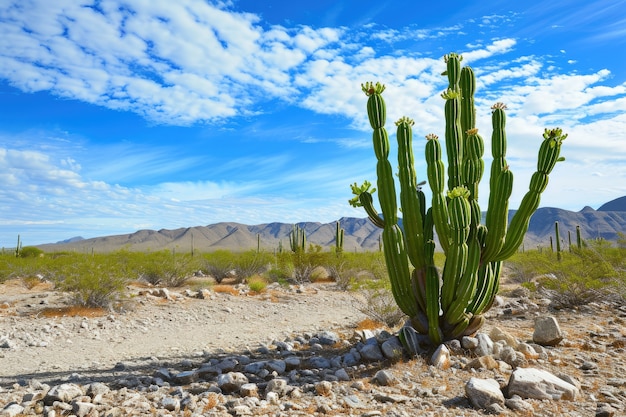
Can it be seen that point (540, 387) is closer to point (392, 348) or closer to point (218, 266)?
point (392, 348)

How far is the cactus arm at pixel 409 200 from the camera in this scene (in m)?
7.65

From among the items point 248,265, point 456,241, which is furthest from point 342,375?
point 248,265

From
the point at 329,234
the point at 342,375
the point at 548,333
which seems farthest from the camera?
the point at 329,234

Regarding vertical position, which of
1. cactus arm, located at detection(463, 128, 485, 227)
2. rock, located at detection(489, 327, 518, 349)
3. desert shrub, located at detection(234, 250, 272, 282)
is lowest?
rock, located at detection(489, 327, 518, 349)

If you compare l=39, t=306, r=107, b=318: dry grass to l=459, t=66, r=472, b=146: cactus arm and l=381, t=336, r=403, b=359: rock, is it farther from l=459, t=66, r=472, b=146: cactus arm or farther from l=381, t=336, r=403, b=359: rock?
l=459, t=66, r=472, b=146: cactus arm

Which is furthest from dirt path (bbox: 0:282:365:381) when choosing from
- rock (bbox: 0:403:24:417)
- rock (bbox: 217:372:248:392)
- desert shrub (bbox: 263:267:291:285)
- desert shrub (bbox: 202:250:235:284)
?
desert shrub (bbox: 202:250:235:284)

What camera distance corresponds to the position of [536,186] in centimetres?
746

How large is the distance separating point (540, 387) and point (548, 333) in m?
2.70

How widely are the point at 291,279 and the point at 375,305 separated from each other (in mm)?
11216

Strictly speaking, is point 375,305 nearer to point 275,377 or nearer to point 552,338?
point 552,338

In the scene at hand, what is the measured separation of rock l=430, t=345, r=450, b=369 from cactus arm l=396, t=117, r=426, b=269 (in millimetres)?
1271

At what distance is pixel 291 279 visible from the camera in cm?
2219

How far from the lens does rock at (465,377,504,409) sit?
5.39 meters

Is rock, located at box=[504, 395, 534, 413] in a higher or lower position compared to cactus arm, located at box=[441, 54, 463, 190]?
lower
